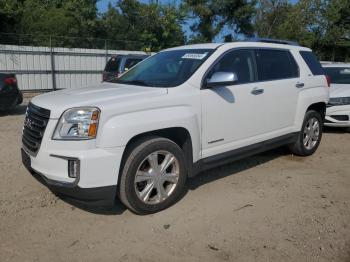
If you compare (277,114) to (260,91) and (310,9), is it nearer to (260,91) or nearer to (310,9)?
(260,91)

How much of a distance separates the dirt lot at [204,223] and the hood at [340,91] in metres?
3.45

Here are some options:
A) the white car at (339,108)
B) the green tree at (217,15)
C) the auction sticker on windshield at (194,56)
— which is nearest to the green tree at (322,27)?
the green tree at (217,15)

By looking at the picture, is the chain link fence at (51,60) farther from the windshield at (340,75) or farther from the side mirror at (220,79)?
the side mirror at (220,79)

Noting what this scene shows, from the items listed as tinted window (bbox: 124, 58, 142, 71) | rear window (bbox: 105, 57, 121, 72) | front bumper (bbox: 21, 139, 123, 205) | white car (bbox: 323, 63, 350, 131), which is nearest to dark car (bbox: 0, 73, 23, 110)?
rear window (bbox: 105, 57, 121, 72)

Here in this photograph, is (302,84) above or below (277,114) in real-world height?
above

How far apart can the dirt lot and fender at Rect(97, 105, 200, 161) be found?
2.70 feet

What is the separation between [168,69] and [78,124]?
1617 millimetres

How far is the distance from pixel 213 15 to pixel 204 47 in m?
34.5

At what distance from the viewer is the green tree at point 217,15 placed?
36.8 metres

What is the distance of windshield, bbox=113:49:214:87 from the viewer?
4.58 metres

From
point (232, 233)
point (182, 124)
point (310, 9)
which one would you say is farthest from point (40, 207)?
point (310, 9)

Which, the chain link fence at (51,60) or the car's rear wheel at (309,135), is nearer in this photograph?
the car's rear wheel at (309,135)

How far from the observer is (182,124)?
4223 mm

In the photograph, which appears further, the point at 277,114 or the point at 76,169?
the point at 277,114
